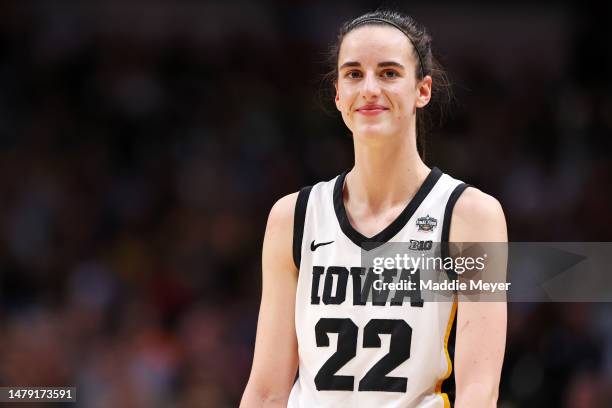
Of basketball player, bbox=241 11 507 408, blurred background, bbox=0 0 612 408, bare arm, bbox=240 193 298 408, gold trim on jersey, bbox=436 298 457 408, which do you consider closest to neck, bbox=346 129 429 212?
basketball player, bbox=241 11 507 408

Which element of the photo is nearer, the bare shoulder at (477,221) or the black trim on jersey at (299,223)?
the bare shoulder at (477,221)

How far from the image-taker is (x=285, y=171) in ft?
30.9

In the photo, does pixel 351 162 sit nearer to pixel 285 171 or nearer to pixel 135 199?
pixel 285 171

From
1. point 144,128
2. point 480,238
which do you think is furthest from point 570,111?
point 480,238

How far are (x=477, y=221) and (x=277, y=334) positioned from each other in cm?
91

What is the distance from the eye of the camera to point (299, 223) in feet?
13.5

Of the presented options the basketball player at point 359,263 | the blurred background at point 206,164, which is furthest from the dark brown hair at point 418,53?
the blurred background at point 206,164

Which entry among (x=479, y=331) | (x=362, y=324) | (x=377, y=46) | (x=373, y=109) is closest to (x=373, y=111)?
(x=373, y=109)

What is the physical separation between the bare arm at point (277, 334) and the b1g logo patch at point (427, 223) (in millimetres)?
524

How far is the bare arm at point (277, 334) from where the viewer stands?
4.08 metres

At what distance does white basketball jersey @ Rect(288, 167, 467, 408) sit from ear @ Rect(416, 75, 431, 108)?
279 millimetres

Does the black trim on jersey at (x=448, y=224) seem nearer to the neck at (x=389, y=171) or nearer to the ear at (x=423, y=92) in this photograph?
the neck at (x=389, y=171)

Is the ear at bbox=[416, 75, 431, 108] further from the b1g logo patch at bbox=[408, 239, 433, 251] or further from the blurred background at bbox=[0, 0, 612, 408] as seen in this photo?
the blurred background at bbox=[0, 0, 612, 408]

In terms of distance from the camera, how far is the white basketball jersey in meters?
3.77
